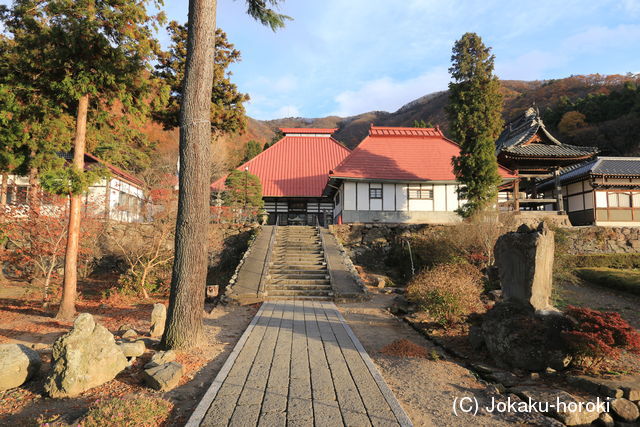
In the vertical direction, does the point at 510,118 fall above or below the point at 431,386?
above

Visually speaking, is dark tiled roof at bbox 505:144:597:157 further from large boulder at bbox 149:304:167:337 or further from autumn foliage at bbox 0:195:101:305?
autumn foliage at bbox 0:195:101:305

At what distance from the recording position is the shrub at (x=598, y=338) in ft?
17.0

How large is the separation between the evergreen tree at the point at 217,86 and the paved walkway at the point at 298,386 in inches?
480

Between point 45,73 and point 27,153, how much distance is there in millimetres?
3599

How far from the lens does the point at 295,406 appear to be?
379 cm

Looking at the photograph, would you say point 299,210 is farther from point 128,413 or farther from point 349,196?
point 128,413

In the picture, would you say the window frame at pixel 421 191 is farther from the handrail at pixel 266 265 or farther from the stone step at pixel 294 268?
the stone step at pixel 294 268

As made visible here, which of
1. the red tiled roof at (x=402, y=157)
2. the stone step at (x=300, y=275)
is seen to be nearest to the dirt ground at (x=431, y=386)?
the stone step at (x=300, y=275)

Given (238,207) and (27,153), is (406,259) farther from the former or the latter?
(27,153)

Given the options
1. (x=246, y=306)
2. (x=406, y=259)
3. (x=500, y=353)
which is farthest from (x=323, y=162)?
(x=500, y=353)

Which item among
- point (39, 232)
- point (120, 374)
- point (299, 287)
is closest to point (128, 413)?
point (120, 374)

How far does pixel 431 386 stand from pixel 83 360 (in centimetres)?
465

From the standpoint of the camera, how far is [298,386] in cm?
434

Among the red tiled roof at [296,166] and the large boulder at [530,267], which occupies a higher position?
the red tiled roof at [296,166]
